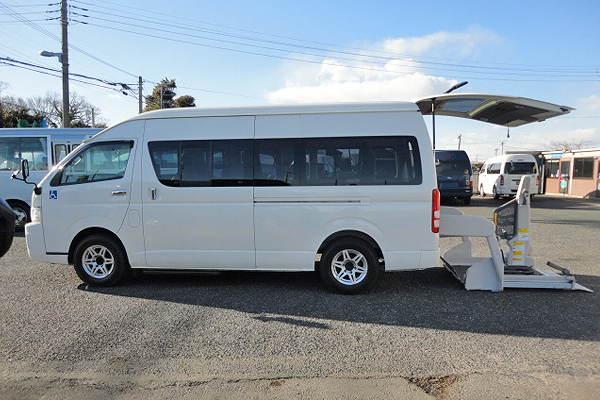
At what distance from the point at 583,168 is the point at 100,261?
86.3 feet

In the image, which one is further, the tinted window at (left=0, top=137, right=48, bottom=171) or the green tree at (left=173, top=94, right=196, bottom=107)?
the green tree at (left=173, top=94, right=196, bottom=107)

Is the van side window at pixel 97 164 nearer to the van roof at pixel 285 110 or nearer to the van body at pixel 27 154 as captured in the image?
the van roof at pixel 285 110

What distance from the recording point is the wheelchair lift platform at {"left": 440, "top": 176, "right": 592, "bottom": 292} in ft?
17.7

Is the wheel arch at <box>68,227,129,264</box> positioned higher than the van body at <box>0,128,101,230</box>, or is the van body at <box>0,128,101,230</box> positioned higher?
the van body at <box>0,128,101,230</box>

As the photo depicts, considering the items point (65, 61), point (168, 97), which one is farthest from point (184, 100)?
point (65, 61)

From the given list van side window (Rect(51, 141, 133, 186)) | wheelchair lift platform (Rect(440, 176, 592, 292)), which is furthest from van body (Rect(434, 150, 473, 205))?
van side window (Rect(51, 141, 133, 186))

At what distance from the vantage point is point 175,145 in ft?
18.2

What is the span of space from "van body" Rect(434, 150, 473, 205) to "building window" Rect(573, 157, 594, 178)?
10.2 meters

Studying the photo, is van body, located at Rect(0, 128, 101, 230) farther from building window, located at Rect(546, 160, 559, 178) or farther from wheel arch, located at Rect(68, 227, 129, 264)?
building window, located at Rect(546, 160, 559, 178)

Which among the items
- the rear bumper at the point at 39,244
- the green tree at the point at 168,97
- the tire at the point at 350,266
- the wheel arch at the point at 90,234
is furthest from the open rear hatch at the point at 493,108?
the green tree at the point at 168,97

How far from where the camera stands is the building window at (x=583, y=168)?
22.5 m

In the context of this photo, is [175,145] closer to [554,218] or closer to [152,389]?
[152,389]

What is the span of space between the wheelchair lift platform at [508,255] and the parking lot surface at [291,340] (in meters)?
0.16

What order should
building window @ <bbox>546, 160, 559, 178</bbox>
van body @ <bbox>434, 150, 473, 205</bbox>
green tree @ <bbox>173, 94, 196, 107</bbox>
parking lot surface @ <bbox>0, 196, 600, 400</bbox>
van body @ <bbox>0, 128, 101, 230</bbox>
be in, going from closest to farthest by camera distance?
1. parking lot surface @ <bbox>0, 196, 600, 400</bbox>
2. van body @ <bbox>0, 128, 101, 230</bbox>
3. van body @ <bbox>434, 150, 473, 205</bbox>
4. building window @ <bbox>546, 160, 559, 178</bbox>
5. green tree @ <bbox>173, 94, 196, 107</bbox>
